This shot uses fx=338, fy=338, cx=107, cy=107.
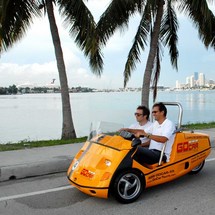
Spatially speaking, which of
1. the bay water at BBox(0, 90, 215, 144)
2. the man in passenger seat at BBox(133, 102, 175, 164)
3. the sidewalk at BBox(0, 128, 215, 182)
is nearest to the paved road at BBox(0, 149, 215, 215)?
the sidewalk at BBox(0, 128, 215, 182)

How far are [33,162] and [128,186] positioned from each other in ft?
9.03

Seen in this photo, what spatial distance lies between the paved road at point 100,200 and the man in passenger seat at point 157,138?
1.88 feet

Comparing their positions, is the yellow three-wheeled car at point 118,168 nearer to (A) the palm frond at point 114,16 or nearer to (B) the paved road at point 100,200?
A: (B) the paved road at point 100,200

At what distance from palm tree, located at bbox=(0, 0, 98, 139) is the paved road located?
5024mm

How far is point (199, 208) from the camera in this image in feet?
14.6

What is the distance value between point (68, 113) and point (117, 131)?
5.69 metres

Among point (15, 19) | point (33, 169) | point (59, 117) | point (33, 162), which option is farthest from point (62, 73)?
point (59, 117)

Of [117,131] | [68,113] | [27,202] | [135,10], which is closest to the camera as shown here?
[27,202]

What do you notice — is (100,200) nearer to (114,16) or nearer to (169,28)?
(114,16)

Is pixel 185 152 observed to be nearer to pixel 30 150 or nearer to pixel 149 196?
pixel 149 196

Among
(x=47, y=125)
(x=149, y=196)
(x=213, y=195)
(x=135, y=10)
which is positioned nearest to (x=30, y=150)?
(x=149, y=196)

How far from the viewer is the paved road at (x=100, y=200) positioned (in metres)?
4.45

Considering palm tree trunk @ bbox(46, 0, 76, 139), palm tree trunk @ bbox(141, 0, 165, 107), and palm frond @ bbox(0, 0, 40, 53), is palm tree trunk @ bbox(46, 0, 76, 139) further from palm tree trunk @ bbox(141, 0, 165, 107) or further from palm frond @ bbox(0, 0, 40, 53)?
palm tree trunk @ bbox(141, 0, 165, 107)

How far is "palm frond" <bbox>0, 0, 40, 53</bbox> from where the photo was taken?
31.8ft
